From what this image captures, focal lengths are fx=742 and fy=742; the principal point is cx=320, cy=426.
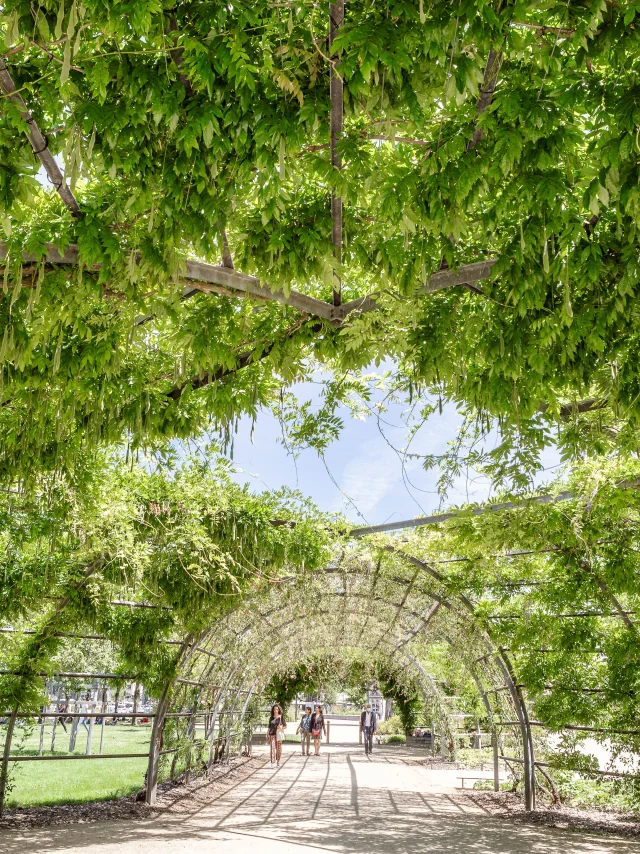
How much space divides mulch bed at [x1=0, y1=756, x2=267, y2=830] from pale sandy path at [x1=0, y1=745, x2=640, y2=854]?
271 millimetres

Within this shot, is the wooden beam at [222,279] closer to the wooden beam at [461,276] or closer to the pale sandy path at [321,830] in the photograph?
the wooden beam at [461,276]

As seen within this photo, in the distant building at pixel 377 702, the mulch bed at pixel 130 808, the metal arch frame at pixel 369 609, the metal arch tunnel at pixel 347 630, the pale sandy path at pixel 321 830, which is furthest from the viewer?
the distant building at pixel 377 702

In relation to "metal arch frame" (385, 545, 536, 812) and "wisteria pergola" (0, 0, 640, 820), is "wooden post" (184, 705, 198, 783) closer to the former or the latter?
"metal arch frame" (385, 545, 536, 812)

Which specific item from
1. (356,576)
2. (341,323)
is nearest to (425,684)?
(356,576)

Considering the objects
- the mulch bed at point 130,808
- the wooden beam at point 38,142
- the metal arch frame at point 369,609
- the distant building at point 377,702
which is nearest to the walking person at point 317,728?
the mulch bed at point 130,808

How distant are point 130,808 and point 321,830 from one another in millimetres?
2519

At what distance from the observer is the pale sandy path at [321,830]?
718 centimetres

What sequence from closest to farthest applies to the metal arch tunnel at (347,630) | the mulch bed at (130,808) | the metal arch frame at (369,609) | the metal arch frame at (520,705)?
the mulch bed at (130,808) < the metal arch frame at (369,609) < the metal arch frame at (520,705) < the metal arch tunnel at (347,630)

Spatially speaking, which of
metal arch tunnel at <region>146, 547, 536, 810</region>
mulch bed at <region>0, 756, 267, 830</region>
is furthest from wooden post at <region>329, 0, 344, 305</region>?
mulch bed at <region>0, 756, 267, 830</region>

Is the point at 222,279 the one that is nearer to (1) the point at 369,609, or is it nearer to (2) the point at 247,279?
(2) the point at 247,279

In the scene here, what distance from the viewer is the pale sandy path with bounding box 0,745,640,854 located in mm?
7184

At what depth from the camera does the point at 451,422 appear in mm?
6617

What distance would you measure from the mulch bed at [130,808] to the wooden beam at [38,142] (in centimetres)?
723

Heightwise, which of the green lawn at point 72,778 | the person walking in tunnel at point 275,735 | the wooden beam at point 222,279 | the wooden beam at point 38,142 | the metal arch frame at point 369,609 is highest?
the wooden beam at point 38,142
